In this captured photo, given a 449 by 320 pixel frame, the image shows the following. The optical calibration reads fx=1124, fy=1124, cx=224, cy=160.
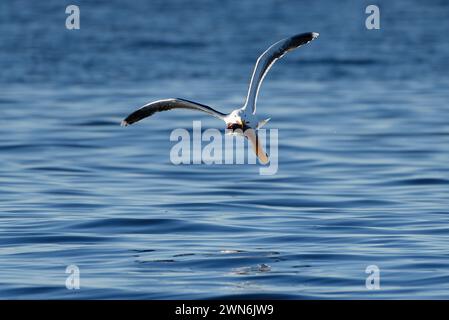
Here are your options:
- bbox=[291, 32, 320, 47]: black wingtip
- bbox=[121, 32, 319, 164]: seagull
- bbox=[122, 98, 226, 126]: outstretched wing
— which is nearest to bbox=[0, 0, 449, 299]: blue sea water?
bbox=[121, 32, 319, 164]: seagull

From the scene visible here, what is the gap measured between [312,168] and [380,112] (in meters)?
9.56

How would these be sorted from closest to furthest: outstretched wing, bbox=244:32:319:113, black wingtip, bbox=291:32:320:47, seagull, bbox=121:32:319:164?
1. seagull, bbox=121:32:319:164
2. outstretched wing, bbox=244:32:319:113
3. black wingtip, bbox=291:32:320:47

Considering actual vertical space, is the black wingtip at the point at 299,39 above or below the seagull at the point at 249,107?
above

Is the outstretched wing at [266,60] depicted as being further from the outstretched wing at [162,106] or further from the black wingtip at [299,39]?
the outstretched wing at [162,106]

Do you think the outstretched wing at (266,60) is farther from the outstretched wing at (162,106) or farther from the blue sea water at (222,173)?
the blue sea water at (222,173)

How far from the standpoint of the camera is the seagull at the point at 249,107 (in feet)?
49.5

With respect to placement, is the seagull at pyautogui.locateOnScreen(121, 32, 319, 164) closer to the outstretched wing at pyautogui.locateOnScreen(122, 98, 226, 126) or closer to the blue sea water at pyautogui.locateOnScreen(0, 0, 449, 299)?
the outstretched wing at pyautogui.locateOnScreen(122, 98, 226, 126)

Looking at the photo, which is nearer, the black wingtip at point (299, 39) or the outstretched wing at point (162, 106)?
the outstretched wing at point (162, 106)

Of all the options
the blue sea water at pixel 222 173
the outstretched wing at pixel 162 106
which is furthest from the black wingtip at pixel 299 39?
the blue sea water at pixel 222 173

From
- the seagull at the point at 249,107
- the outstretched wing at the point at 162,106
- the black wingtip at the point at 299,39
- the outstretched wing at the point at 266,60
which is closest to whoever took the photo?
the seagull at the point at 249,107

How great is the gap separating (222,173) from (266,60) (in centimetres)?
796

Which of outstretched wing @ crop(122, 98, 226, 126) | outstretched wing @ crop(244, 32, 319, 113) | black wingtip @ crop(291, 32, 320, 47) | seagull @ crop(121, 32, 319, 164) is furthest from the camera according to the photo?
black wingtip @ crop(291, 32, 320, 47)

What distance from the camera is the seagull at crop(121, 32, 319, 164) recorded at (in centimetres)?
1510

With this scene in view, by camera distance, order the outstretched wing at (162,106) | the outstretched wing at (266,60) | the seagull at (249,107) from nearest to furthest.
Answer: the seagull at (249,107) → the outstretched wing at (162,106) → the outstretched wing at (266,60)
